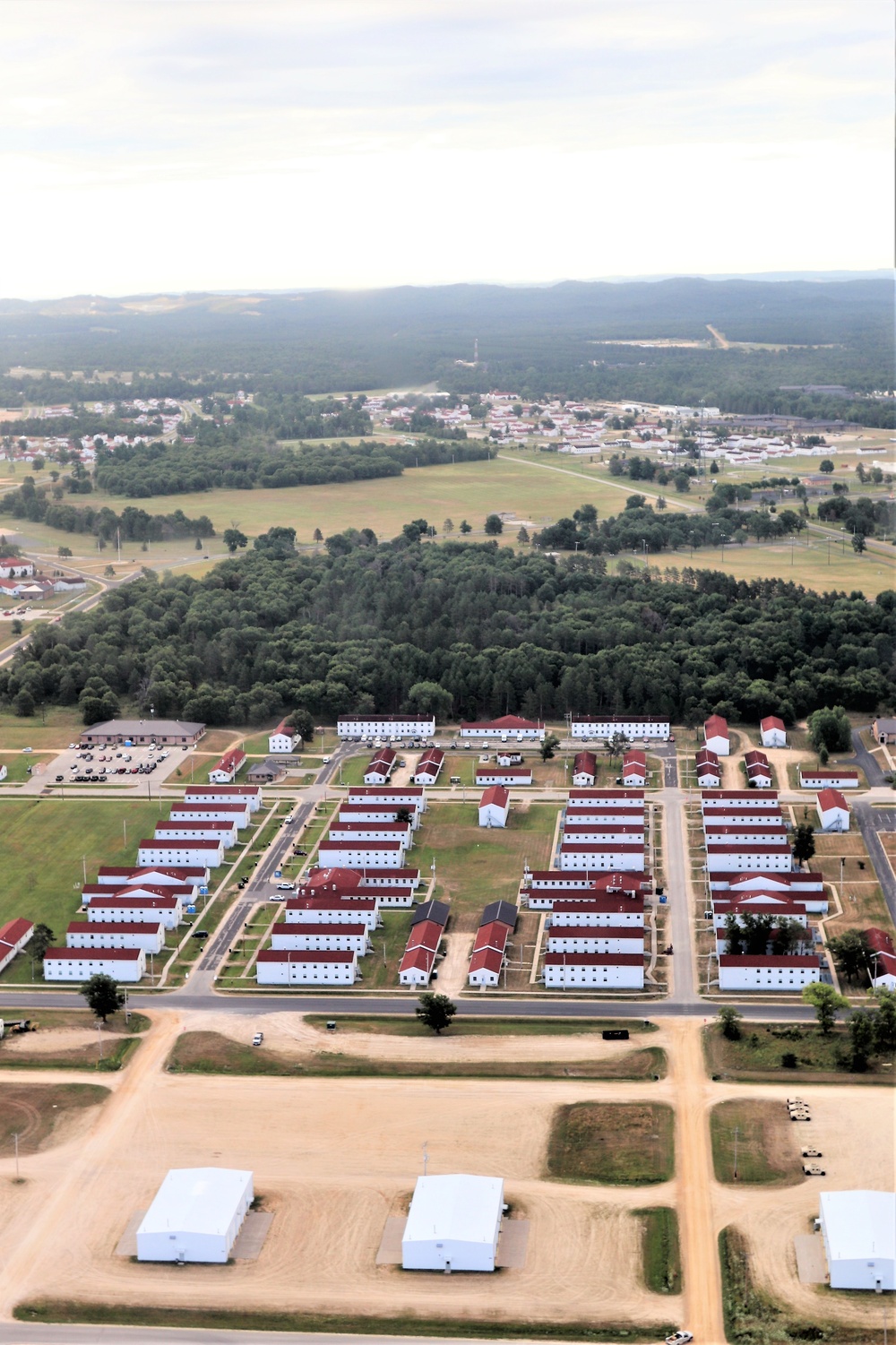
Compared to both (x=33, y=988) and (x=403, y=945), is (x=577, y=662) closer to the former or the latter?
A: (x=403, y=945)

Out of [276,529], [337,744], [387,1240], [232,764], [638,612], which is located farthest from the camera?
[276,529]

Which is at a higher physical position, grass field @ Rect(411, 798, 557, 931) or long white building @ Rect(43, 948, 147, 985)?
long white building @ Rect(43, 948, 147, 985)

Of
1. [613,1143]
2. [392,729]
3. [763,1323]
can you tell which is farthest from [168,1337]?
[392,729]

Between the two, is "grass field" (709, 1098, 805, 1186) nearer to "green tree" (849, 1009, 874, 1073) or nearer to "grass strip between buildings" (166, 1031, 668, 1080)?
"grass strip between buildings" (166, 1031, 668, 1080)

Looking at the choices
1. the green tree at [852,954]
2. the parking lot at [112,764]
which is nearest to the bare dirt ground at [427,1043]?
the green tree at [852,954]

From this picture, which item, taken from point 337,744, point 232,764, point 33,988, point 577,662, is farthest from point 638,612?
point 33,988

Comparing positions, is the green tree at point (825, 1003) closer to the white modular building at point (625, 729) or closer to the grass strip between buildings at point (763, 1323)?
the grass strip between buildings at point (763, 1323)

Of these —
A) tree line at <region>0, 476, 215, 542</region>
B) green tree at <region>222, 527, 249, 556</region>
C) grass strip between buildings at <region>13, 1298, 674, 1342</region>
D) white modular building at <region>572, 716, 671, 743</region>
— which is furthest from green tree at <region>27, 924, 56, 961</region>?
tree line at <region>0, 476, 215, 542</region>
